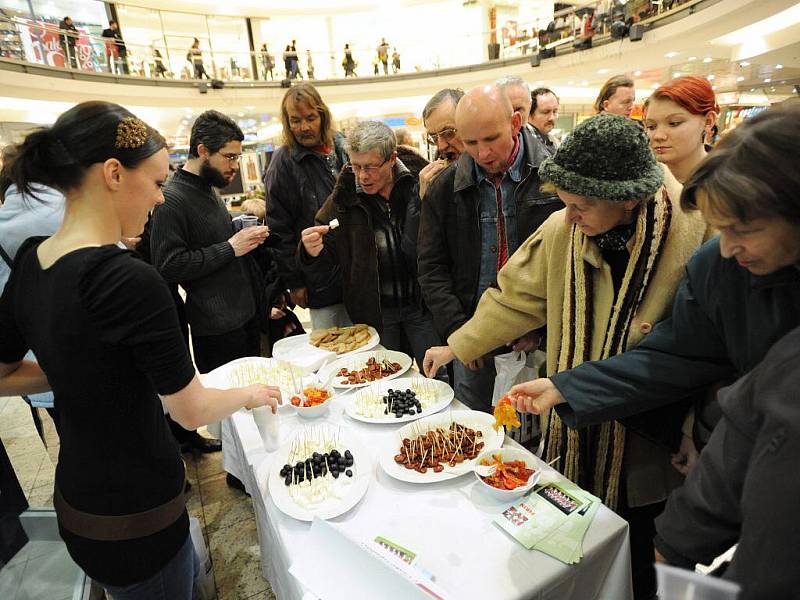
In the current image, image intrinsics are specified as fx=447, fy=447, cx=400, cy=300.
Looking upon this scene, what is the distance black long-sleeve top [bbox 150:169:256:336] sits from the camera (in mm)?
2211

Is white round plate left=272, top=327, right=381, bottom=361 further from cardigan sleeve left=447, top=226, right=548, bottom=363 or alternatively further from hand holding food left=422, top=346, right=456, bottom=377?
cardigan sleeve left=447, top=226, right=548, bottom=363

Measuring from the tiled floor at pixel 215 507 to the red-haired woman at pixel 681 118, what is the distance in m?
2.60

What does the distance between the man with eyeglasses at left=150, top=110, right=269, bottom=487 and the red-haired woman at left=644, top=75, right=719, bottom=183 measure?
1.97 meters

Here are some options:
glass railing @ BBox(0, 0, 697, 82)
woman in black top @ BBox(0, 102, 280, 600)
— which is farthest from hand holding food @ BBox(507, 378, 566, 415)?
glass railing @ BBox(0, 0, 697, 82)

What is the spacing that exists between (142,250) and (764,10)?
33.5 feet

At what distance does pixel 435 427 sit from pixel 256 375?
3.05 ft

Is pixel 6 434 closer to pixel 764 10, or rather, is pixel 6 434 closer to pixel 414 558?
pixel 414 558

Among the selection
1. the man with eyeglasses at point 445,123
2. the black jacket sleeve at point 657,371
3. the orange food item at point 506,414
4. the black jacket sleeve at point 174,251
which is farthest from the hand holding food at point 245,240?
the black jacket sleeve at point 657,371

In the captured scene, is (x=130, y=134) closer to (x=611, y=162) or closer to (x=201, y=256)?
(x=611, y=162)

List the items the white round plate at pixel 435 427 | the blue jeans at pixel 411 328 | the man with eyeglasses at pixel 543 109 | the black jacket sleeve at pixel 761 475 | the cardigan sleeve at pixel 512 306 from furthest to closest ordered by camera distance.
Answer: the man with eyeglasses at pixel 543 109 < the blue jeans at pixel 411 328 < the cardigan sleeve at pixel 512 306 < the white round plate at pixel 435 427 < the black jacket sleeve at pixel 761 475

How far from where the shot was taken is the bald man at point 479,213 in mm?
1768

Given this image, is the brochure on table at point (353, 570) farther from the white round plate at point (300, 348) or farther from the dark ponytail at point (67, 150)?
the white round plate at point (300, 348)

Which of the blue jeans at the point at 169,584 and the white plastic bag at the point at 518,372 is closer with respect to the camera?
the blue jeans at the point at 169,584

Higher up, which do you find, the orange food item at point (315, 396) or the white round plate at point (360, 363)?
the orange food item at point (315, 396)
